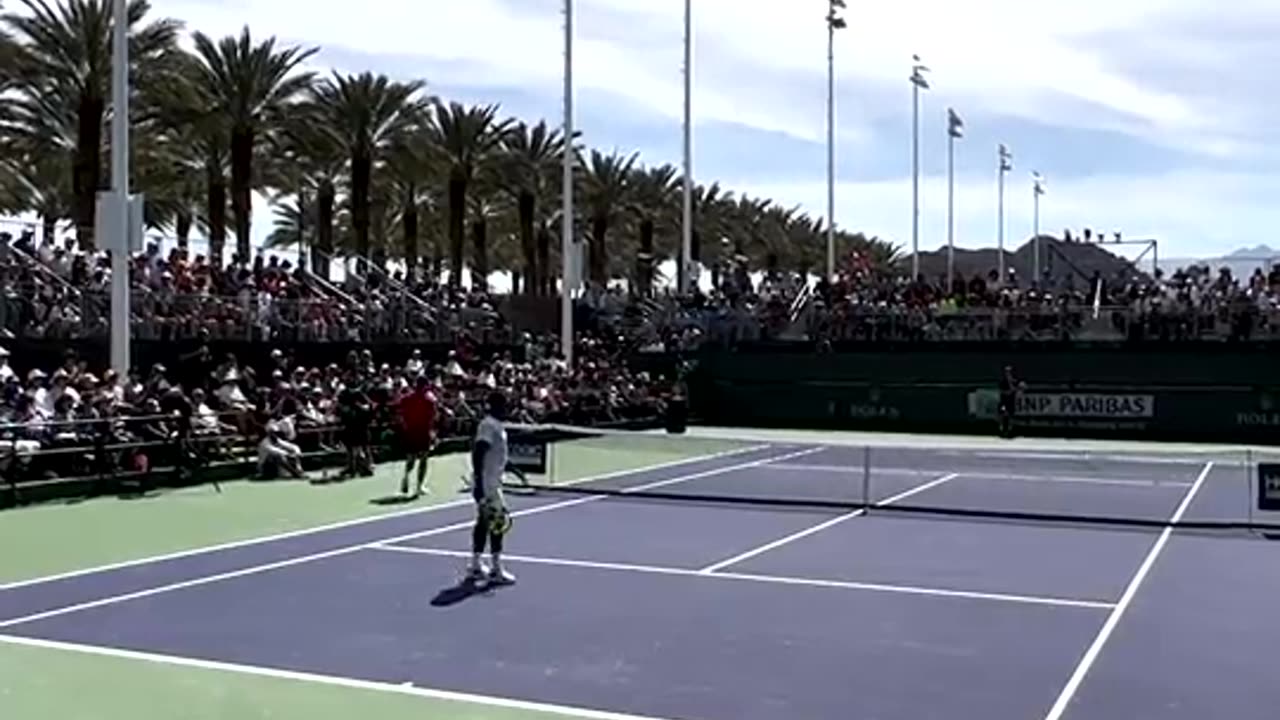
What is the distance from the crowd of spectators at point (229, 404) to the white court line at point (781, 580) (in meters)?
6.71

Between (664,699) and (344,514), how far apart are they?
1138 cm

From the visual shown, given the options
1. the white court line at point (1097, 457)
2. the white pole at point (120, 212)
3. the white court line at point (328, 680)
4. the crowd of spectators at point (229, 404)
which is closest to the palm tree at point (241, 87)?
the crowd of spectators at point (229, 404)

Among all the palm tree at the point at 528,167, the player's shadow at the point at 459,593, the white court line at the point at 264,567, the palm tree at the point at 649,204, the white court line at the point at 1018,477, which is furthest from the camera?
the palm tree at the point at 649,204

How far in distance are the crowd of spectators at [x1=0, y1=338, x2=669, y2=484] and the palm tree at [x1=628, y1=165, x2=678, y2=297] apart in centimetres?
2918

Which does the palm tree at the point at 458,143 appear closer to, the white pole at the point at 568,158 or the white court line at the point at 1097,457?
the white pole at the point at 568,158

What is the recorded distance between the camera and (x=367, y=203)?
49.9 metres

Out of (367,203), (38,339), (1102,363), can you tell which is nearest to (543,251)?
(367,203)

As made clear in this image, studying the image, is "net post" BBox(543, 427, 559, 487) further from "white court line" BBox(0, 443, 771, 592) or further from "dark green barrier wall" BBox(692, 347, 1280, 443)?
"dark green barrier wall" BBox(692, 347, 1280, 443)

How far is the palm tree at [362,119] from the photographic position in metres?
47.2

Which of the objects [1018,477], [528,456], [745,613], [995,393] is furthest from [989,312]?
[745,613]

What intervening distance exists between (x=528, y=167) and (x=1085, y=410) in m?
25.8

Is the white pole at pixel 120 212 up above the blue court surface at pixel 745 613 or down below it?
above

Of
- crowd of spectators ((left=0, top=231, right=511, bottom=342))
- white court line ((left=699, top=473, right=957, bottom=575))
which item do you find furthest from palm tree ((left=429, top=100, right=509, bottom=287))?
white court line ((left=699, top=473, right=957, bottom=575))

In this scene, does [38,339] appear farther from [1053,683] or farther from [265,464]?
[1053,683]
